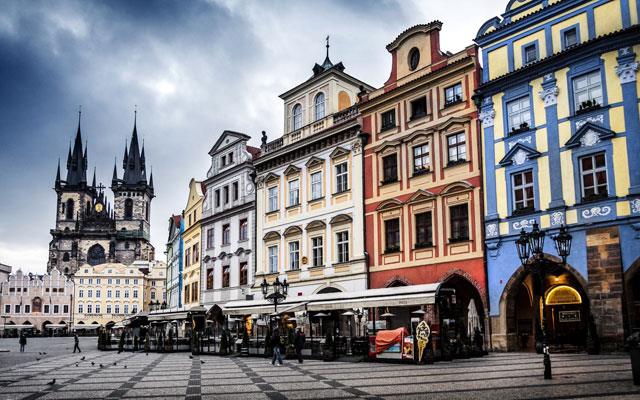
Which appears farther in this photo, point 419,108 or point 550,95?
point 419,108

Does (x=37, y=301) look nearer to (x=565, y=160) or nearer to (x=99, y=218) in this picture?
(x=99, y=218)

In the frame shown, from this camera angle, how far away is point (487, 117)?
29625mm

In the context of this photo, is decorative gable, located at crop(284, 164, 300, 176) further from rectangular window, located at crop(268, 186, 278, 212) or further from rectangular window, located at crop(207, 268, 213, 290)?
rectangular window, located at crop(207, 268, 213, 290)

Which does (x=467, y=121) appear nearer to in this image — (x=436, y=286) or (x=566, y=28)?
(x=566, y=28)

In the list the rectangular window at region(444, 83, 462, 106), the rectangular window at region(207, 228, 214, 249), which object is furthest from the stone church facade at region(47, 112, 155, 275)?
the rectangular window at region(444, 83, 462, 106)

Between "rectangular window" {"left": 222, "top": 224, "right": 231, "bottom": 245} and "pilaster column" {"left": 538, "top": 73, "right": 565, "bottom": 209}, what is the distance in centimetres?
2668

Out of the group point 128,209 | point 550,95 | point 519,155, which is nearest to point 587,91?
point 550,95

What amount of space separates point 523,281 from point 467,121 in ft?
26.1

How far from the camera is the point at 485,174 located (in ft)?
96.4

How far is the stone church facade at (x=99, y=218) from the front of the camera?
160 m

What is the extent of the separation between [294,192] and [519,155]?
54.0 feet

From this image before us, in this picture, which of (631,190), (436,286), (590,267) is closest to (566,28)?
(631,190)

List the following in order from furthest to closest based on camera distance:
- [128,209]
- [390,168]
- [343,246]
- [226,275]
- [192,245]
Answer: [128,209], [192,245], [226,275], [343,246], [390,168]

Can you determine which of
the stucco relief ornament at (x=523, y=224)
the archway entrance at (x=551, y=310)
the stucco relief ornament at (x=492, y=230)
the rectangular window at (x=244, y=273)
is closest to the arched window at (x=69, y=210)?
the rectangular window at (x=244, y=273)
